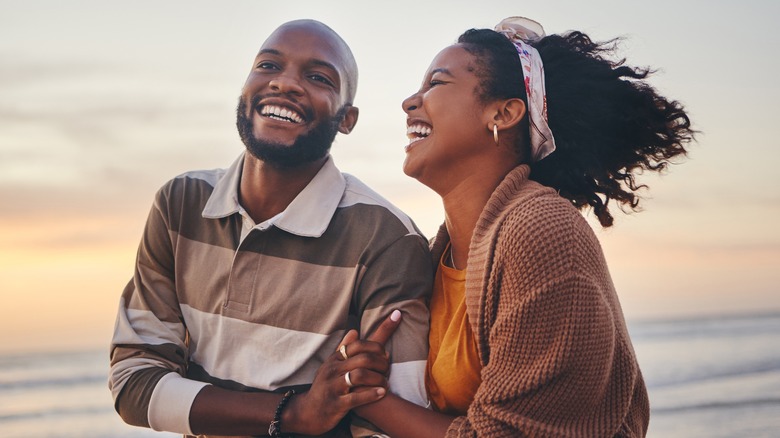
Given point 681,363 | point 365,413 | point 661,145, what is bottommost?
point 681,363

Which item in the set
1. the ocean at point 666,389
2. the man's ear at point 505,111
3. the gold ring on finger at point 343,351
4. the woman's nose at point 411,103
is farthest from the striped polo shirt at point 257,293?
the ocean at point 666,389

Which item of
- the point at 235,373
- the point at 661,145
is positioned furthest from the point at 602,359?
the point at 235,373

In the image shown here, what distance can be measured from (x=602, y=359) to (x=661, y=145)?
1.09m

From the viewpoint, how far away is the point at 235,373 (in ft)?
Answer: 10.7

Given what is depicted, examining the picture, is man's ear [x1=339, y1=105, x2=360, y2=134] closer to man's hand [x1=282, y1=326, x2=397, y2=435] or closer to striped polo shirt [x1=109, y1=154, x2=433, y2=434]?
striped polo shirt [x1=109, y1=154, x2=433, y2=434]

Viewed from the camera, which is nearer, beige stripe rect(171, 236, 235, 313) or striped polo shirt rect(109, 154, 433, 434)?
A: striped polo shirt rect(109, 154, 433, 434)

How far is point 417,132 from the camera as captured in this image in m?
3.29

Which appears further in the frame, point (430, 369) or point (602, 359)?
point (430, 369)

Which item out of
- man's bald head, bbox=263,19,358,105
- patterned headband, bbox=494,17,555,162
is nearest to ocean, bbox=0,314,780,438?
man's bald head, bbox=263,19,358,105

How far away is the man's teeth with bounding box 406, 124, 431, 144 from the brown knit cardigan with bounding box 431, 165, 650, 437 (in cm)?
59

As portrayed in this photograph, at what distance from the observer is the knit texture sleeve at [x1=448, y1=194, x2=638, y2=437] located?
8.55 feet

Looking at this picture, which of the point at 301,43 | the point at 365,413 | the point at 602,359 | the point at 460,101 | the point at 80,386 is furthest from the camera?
the point at 80,386

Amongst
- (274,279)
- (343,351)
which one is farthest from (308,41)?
(343,351)

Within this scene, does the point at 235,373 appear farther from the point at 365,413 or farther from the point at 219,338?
the point at 365,413
